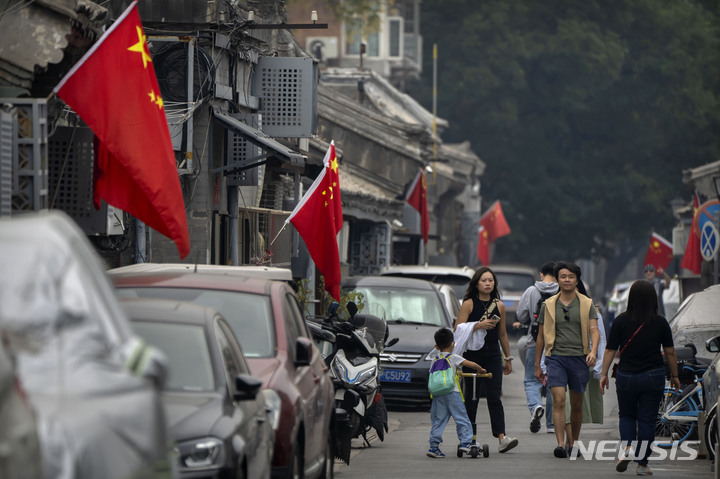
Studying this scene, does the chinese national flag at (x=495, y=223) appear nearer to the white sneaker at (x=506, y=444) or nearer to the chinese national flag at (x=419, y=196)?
the chinese national flag at (x=419, y=196)

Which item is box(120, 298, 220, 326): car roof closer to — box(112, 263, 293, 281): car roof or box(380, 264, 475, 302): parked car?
box(112, 263, 293, 281): car roof

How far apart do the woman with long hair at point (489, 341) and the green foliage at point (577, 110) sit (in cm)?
4469

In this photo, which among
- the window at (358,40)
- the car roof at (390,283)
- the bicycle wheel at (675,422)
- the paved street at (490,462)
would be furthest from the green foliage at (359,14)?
the bicycle wheel at (675,422)

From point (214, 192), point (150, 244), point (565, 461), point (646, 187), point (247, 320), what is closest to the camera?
point (247, 320)

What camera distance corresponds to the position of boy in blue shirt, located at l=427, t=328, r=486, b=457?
1354 cm

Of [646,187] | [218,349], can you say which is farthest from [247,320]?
[646,187]

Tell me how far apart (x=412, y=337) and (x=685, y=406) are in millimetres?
5658

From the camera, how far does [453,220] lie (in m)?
51.8

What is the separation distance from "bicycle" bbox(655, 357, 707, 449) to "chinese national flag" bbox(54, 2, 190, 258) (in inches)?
225

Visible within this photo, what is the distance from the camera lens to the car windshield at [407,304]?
20.6 metres

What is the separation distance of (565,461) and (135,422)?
28.2 ft

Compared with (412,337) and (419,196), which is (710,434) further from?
(419,196)

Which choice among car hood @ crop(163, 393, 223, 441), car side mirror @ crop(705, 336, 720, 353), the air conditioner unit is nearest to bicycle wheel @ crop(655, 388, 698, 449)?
car side mirror @ crop(705, 336, 720, 353)

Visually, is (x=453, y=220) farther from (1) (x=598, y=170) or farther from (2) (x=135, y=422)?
(2) (x=135, y=422)
